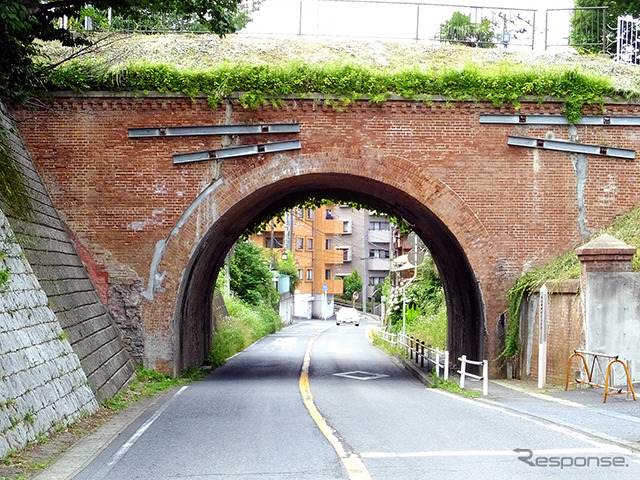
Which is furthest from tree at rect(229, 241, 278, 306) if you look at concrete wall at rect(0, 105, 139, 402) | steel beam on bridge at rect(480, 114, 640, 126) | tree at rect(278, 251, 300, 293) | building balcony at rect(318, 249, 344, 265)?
building balcony at rect(318, 249, 344, 265)

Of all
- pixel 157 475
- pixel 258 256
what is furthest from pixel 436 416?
pixel 258 256

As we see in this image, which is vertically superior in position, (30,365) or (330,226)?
(330,226)

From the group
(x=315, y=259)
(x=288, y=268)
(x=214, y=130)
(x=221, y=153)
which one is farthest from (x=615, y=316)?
(x=315, y=259)

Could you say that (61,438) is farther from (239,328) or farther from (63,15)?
(239,328)

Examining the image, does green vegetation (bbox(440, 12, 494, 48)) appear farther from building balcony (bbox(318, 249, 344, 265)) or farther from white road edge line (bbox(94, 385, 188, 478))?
building balcony (bbox(318, 249, 344, 265))

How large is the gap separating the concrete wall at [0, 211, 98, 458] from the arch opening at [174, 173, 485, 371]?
626 centimetres

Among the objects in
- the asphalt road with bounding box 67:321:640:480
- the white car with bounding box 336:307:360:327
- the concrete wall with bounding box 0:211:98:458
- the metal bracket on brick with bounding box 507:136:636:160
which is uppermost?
the metal bracket on brick with bounding box 507:136:636:160

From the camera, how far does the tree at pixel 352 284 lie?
9762 centimetres

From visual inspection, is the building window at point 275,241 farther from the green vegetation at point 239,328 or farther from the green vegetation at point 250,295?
the green vegetation at point 239,328

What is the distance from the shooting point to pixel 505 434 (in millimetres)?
9531

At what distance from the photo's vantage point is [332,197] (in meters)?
23.4

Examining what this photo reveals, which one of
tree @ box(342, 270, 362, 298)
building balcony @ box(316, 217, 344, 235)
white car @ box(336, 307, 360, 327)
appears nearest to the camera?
white car @ box(336, 307, 360, 327)

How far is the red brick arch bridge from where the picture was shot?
58.6ft

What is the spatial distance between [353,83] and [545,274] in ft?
19.5
